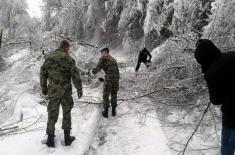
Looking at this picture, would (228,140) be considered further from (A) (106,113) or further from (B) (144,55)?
(B) (144,55)

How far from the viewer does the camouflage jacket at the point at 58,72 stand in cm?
616

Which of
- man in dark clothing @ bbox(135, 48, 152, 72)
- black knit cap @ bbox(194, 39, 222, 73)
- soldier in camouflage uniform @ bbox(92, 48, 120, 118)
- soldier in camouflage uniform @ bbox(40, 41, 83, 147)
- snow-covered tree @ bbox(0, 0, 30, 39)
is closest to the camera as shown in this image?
black knit cap @ bbox(194, 39, 222, 73)

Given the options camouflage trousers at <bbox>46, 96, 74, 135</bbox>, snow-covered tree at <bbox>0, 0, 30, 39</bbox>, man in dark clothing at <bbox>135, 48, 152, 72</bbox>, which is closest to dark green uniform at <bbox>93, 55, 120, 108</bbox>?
camouflage trousers at <bbox>46, 96, 74, 135</bbox>

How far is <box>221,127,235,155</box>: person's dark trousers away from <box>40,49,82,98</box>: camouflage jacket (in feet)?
8.94

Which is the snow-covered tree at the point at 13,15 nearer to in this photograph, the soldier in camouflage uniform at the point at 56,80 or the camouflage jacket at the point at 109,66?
the camouflage jacket at the point at 109,66

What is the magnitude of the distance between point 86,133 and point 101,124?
0.98m

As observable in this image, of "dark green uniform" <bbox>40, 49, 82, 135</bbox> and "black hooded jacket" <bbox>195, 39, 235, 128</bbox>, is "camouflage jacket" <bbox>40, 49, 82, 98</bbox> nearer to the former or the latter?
"dark green uniform" <bbox>40, 49, 82, 135</bbox>

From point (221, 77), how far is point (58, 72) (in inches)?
117

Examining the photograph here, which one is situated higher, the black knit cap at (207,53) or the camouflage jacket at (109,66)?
the black knit cap at (207,53)

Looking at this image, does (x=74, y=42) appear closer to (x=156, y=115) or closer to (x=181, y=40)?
(x=181, y=40)

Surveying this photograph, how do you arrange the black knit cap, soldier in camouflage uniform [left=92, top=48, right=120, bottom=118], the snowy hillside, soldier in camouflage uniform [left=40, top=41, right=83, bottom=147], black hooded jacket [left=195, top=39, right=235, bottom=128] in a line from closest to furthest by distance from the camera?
black hooded jacket [left=195, top=39, right=235, bottom=128] → the black knit cap → soldier in camouflage uniform [left=40, top=41, right=83, bottom=147] → the snowy hillside → soldier in camouflage uniform [left=92, top=48, right=120, bottom=118]

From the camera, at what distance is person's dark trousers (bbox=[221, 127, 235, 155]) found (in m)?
4.53

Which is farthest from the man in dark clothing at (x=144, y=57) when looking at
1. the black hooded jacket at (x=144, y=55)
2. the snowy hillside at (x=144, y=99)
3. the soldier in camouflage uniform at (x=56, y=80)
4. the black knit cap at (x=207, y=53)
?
the black knit cap at (x=207, y=53)

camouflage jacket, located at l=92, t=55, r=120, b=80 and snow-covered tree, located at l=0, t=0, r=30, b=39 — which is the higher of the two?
snow-covered tree, located at l=0, t=0, r=30, b=39
